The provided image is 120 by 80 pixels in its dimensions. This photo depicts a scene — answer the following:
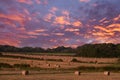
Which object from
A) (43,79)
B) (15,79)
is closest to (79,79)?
(43,79)

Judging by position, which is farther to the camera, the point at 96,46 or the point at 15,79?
the point at 96,46

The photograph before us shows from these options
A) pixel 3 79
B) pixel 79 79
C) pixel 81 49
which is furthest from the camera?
pixel 81 49

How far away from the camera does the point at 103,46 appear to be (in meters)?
125

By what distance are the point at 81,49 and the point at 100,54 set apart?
27.9 feet

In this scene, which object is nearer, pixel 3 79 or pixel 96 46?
pixel 3 79

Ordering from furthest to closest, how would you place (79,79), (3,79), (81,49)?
(81,49), (79,79), (3,79)

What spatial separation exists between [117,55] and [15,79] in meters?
85.2

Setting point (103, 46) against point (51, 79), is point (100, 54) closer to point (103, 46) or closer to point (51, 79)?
point (103, 46)

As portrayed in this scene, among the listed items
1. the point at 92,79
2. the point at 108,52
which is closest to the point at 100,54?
the point at 108,52

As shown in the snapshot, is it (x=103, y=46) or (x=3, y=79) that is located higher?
(x=103, y=46)

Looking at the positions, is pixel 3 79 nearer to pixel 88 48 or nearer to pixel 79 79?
pixel 79 79

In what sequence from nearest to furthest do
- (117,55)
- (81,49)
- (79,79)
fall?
(79,79), (117,55), (81,49)

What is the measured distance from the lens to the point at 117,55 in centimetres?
11312

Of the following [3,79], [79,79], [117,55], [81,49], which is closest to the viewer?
[3,79]
